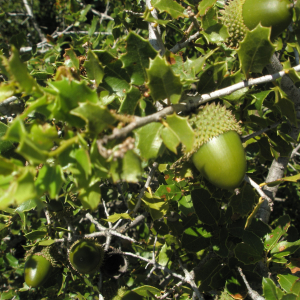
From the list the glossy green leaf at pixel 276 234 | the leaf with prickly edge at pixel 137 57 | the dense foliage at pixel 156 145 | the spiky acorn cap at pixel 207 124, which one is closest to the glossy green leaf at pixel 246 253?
the dense foliage at pixel 156 145

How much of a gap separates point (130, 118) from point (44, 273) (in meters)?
1.97

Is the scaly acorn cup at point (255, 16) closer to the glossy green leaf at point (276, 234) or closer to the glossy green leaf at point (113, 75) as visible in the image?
the glossy green leaf at point (113, 75)

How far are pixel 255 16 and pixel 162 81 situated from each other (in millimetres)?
724

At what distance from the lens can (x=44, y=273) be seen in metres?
2.19

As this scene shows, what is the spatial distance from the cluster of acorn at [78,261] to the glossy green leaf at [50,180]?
1.37 meters

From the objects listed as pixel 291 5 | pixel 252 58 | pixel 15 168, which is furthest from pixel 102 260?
pixel 291 5

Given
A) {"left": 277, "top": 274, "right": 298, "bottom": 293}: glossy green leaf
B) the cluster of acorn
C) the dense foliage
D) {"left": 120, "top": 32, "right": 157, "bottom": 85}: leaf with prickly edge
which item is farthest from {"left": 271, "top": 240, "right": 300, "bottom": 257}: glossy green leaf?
{"left": 120, "top": 32, "right": 157, "bottom": 85}: leaf with prickly edge

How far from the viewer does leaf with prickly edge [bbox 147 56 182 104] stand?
0.96 m

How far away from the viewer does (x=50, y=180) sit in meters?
0.78

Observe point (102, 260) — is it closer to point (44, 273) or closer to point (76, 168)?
point (44, 273)

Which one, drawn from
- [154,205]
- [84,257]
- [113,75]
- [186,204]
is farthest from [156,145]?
[84,257]

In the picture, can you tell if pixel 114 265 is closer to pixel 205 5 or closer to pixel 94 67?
pixel 94 67

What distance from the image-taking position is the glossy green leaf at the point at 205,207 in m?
1.76

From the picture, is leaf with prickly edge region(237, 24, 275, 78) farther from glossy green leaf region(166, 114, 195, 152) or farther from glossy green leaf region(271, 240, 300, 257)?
glossy green leaf region(271, 240, 300, 257)
